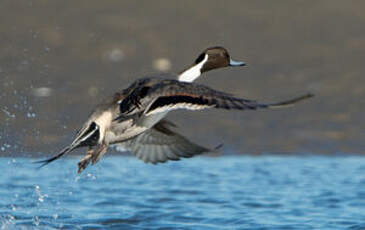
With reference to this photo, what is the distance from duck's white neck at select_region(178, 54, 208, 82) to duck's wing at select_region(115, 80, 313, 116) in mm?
495

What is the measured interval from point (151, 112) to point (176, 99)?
8.0 inches

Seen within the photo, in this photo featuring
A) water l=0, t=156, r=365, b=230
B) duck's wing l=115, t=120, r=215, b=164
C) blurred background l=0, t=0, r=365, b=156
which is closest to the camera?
duck's wing l=115, t=120, r=215, b=164

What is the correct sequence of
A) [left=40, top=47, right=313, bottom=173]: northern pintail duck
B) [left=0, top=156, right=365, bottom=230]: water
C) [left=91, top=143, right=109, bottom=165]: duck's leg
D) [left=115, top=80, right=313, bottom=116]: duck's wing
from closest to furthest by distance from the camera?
1. [left=115, top=80, right=313, bottom=116]: duck's wing
2. [left=40, top=47, right=313, bottom=173]: northern pintail duck
3. [left=91, top=143, right=109, bottom=165]: duck's leg
4. [left=0, top=156, right=365, bottom=230]: water

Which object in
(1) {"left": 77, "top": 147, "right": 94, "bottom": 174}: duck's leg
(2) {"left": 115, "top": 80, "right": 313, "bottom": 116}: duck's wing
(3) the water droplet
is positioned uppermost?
(3) the water droplet

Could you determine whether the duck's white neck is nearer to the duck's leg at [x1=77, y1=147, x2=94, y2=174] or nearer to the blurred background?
the duck's leg at [x1=77, y1=147, x2=94, y2=174]

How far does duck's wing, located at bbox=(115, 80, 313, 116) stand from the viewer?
15.6 feet

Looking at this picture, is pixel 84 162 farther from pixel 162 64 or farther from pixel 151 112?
pixel 162 64

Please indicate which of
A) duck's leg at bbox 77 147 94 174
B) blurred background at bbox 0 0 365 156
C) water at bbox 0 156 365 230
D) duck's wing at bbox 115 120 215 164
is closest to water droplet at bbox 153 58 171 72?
blurred background at bbox 0 0 365 156

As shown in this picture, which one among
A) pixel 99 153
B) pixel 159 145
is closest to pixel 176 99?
pixel 99 153

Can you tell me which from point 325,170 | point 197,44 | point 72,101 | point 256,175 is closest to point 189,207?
point 256,175

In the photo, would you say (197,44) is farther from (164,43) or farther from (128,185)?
(128,185)

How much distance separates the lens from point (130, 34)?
448 inches

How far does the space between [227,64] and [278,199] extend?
2.19 m

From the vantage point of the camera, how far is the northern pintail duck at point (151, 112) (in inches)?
191
